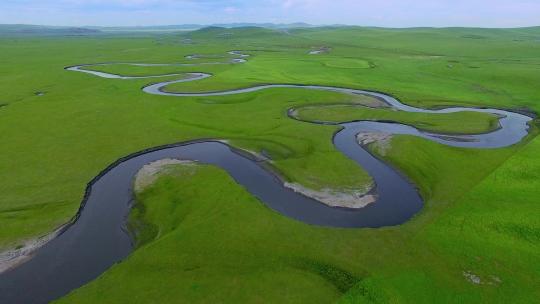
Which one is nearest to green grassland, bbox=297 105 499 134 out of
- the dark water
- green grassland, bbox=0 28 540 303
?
green grassland, bbox=0 28 540 303

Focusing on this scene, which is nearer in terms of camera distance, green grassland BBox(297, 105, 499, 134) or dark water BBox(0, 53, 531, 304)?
dark water BBox(0, 53, 531, 304)

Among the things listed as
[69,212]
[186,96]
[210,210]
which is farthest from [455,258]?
[186,96]

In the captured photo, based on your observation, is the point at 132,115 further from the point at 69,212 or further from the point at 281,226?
the point at 281,226

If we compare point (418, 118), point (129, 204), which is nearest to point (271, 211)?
point (129, 204)

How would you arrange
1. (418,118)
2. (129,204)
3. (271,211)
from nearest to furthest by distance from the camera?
(271,211) < (129,204) < (418,118)

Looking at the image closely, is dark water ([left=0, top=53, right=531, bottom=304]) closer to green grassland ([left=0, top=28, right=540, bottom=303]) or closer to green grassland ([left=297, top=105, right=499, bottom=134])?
green grassland ([left=0, top=28, right=540, bottom=303])

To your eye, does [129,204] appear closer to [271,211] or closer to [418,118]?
[271,211]
